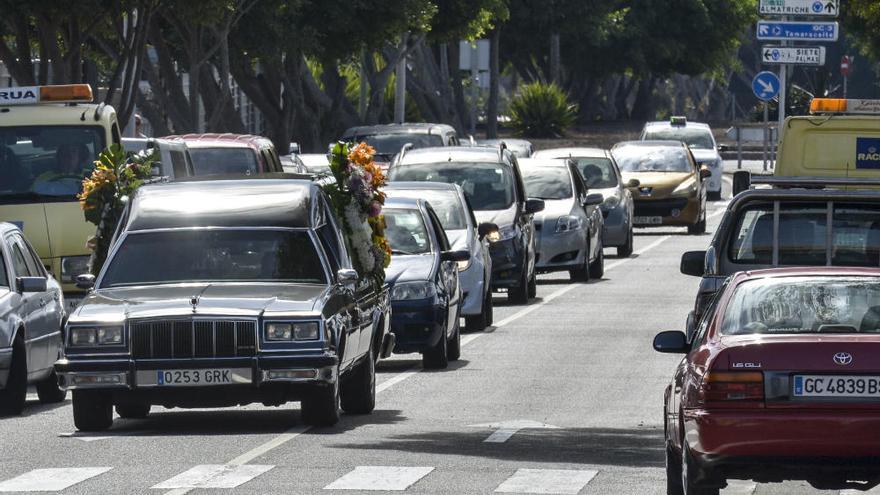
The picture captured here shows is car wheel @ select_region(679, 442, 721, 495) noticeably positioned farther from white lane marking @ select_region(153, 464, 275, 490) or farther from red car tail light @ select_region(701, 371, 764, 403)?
white lane marking @ select_region(153, 464, 275, 490)

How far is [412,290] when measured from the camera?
19578mm

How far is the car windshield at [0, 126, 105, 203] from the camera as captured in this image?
2322 cm

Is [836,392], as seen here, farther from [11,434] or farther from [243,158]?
[243,158]

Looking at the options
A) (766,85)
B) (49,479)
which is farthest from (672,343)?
(766,85)

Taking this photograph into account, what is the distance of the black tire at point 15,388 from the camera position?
16.8 metres

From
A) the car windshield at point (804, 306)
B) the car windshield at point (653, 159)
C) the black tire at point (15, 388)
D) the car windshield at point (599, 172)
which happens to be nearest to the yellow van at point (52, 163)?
the black tire at point (15, 388)

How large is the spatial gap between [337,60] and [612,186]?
49.5 feet

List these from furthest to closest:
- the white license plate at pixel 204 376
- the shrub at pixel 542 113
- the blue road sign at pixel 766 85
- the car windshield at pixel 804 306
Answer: the shrub at pixel 542 113
the blue road sign at pixel 766 85
the white license plate at pixel 204 376
the car windshield at pixel 804 306

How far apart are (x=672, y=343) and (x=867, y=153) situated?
8.19m

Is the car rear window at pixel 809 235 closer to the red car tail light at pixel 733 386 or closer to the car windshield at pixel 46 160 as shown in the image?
the red car tail light at pixel 733 386

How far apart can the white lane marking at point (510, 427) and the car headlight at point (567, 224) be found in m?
14.8

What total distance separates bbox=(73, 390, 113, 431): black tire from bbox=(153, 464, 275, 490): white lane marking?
1.93 meters

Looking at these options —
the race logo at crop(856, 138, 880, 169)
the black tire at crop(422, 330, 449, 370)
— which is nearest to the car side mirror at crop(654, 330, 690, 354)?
the black tire at crop(422, 330, 449, 370)

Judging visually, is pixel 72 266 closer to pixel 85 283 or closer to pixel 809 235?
pixel 85 283
